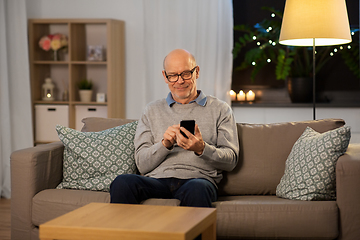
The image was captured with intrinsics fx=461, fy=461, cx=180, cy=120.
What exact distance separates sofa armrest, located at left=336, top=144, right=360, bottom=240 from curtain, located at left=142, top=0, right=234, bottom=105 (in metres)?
2.02

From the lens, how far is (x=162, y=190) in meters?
2.28

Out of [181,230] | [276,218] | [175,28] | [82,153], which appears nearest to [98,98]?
[175,28]

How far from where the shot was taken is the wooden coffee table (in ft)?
4.87

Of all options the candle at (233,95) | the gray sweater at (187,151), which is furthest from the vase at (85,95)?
the gray sweater at (187,151)

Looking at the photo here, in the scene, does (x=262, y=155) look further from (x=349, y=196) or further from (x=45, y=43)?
(x=45, y=43)

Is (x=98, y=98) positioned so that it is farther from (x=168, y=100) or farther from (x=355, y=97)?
(x=355, y=97)

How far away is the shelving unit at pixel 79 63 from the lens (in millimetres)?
4238

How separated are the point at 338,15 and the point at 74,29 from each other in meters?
2.49

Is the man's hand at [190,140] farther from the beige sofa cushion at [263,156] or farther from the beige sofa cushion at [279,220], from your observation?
the beige sofa cushion at [263,156]

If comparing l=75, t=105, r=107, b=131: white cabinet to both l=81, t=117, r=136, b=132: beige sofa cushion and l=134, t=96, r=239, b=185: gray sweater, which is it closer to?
l=81, t=117, r=136, b=132: beige sofa cushion

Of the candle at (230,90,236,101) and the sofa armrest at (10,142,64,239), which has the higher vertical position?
the candle at (230,90,236,101)

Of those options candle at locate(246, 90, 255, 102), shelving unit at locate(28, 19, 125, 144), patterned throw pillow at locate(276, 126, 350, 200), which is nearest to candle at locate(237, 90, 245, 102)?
candle at locate(246, 90, 255, 102)

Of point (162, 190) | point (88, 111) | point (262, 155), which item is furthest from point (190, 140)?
point (88, 111)

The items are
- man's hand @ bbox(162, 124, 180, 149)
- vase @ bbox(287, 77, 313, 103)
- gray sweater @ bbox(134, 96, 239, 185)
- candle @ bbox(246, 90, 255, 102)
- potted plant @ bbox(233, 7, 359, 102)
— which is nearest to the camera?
man's hand @ bbox(162, 124, 180, 149)
